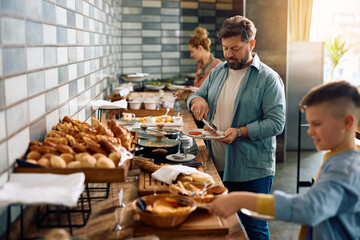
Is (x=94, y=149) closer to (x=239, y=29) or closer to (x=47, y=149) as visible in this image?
(x=47, y=149)

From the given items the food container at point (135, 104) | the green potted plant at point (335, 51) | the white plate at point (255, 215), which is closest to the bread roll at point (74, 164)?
the white plate at point (255, 215)

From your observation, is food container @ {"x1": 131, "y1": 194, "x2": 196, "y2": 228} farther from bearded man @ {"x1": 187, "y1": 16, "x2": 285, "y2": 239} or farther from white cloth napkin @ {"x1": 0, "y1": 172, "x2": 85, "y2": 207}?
bearded man @ {"x1": 187, "y1": 16, "x2": 285, "y2": 239}

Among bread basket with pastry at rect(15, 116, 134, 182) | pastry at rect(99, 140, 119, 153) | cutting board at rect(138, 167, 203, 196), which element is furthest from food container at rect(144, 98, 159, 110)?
pastry at rect(99, 140, 119, 153)

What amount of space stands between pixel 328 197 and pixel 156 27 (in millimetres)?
5688

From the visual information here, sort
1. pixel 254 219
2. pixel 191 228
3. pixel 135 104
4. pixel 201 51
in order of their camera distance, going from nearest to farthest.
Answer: pixel 191 228
pixel 254 219
pixel 135 104
pixel 201 51

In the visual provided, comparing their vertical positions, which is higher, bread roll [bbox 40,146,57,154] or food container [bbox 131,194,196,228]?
bread roll [bbox 40,146,57,154]

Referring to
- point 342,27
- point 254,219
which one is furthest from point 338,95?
point 342,27

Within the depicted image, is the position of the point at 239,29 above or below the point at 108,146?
above

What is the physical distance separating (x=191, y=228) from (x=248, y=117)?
1355 mm

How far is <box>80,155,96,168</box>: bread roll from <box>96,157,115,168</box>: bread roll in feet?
0.07

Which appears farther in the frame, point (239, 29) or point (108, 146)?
point (239, 29)

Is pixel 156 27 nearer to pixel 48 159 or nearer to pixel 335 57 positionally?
pixel 335 57

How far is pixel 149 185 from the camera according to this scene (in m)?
2.05

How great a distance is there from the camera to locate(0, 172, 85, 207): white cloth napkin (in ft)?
4.55
